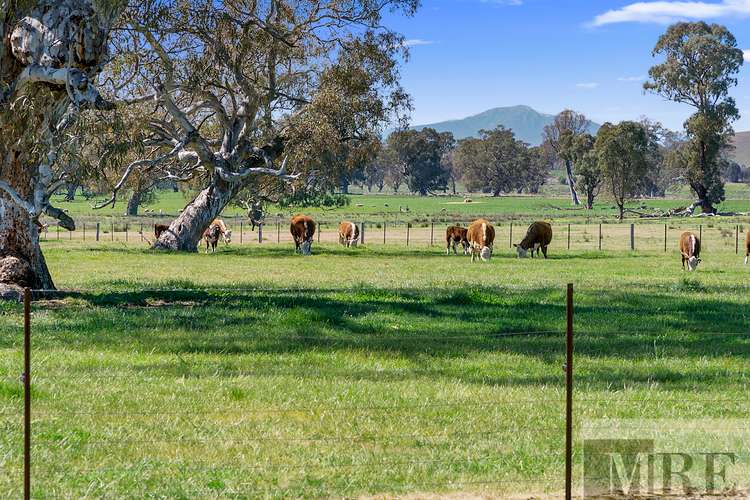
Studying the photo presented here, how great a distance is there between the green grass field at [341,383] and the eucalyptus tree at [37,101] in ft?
5.75

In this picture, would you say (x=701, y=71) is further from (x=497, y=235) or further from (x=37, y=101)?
(x=37, y=101)

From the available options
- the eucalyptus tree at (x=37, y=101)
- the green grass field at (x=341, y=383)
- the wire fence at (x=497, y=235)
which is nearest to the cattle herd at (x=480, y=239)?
the wire fence at (x=497, y=235)

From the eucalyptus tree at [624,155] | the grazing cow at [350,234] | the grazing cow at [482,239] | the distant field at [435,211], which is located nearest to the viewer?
the grazing cow at [482,239]

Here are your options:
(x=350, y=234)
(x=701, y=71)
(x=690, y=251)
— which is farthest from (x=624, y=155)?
(x=690, y=251)

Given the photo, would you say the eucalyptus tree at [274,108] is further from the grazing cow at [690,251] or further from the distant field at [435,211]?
the distant field at [435,211]

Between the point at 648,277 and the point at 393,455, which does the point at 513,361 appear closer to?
the point at 393,455

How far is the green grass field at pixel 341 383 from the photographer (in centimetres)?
692

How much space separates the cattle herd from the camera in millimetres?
31594

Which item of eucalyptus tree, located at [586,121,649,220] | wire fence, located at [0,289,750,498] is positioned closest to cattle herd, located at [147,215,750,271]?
wire fence, located at [0,289,750,498]

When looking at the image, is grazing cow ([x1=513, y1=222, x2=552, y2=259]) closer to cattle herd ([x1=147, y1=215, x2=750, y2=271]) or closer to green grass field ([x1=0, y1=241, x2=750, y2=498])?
cattle herd ([x1=147, y1=215, x2=750, y2=271])

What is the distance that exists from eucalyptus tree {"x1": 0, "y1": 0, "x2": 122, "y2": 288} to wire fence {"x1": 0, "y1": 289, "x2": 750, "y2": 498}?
6.80 m

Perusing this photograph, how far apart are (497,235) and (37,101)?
4281 centimetres

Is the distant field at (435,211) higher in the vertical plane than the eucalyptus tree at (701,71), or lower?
lower

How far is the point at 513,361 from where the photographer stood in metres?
11.8
